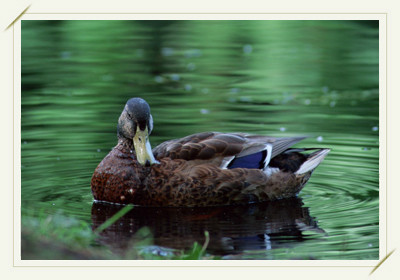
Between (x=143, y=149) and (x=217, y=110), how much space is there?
4.12 m

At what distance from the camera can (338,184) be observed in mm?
10820

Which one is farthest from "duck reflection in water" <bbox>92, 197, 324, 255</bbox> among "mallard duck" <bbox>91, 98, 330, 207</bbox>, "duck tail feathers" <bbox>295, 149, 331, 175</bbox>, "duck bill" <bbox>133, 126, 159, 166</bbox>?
"duck bill" <bbox>133, 126, 159, 166</bbox>

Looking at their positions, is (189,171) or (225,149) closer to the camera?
(189,171)

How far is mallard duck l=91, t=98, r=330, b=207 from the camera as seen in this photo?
1017cm

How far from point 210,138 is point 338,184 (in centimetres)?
195

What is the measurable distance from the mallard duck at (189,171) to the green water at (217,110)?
0.73 feet

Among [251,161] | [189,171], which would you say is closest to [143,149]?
[189,171]

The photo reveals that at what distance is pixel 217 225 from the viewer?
9.37 m

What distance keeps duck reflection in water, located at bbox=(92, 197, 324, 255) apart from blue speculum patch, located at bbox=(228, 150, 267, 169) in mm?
553

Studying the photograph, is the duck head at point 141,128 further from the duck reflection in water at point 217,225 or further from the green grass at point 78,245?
the green grass at point 78,245

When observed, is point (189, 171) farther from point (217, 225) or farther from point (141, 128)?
point (217, 225)

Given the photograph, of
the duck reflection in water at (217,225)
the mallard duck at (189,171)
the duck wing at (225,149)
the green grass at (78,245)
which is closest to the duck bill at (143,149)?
the mallard duck at (189,171)

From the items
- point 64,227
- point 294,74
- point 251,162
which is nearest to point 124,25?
point 294,74
